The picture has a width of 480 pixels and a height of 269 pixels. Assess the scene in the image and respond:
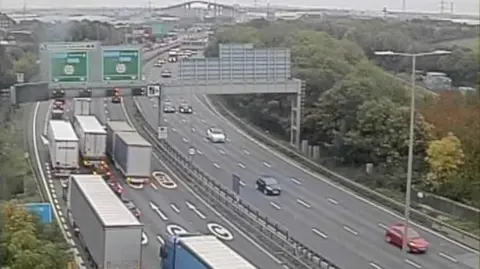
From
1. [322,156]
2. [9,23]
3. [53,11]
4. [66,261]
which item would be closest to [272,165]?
[322,156]

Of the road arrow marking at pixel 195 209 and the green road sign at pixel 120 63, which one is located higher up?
the green road sign at pixel 120 63

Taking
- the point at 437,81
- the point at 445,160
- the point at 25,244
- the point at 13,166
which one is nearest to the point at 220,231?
the point at 13,166

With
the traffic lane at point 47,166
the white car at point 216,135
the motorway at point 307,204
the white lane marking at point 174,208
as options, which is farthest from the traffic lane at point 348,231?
the white car at point 216,135

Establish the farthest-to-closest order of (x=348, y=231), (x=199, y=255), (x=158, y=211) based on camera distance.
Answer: (x=158, y=211) < (x=348, y=231) < (x=199, y=255)

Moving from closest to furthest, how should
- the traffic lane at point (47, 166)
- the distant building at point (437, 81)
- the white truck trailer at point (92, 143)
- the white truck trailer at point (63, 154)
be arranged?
1. the traffic lane at point (47, 166)
2. the distant building at point (437, 81)
3. the white truck trailer at point (63, 154)
4. the white truck trailer at point (92, 143)

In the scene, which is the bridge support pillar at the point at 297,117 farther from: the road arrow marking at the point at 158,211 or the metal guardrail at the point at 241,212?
the road arrow marking at the point at 158,211

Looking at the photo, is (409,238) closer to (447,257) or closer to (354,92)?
(447,257)
